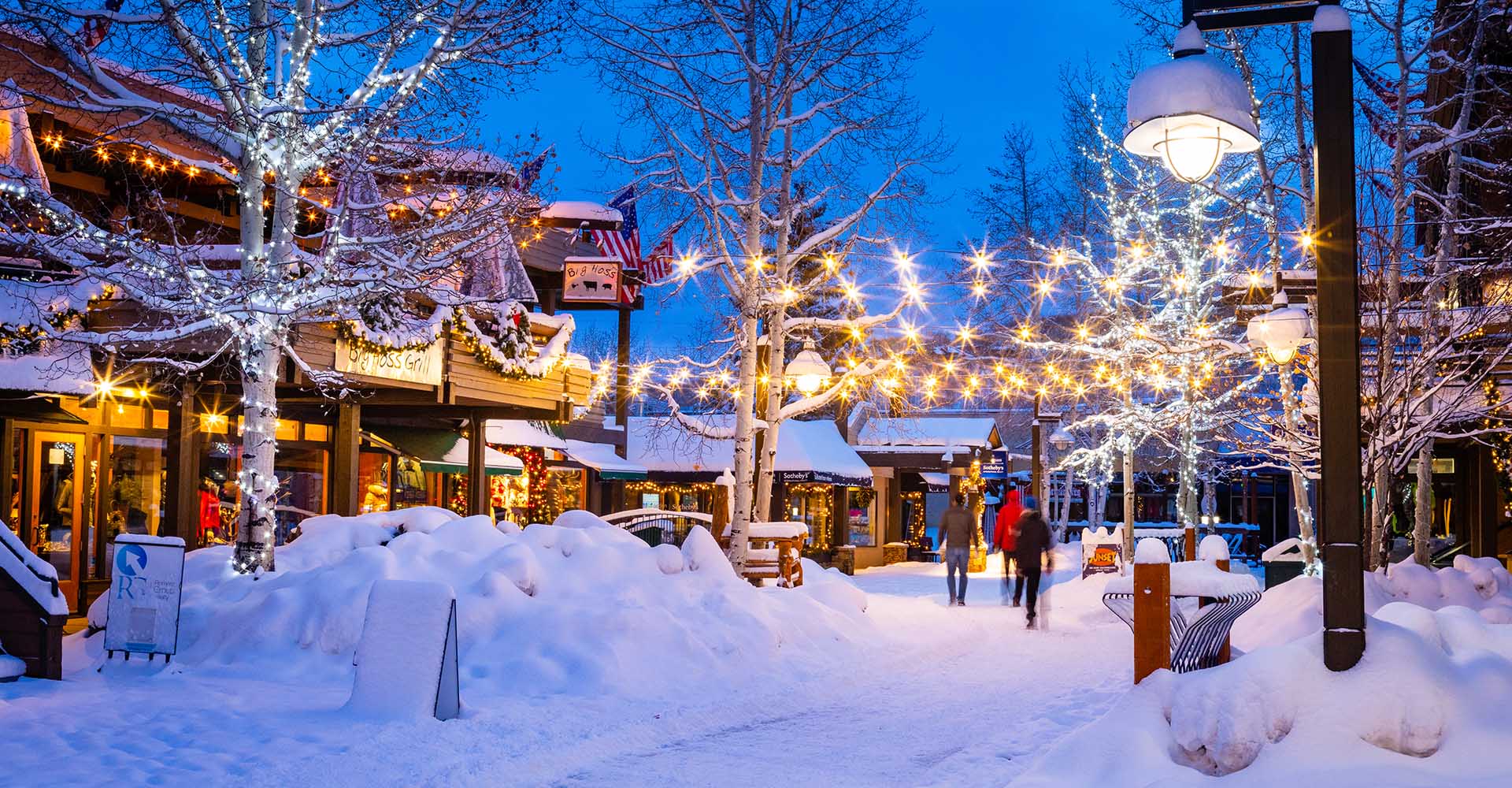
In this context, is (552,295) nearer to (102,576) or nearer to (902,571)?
(902,571)

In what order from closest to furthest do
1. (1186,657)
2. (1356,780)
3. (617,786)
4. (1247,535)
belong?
(1356,780) → (617,786) → (1186,657) → (1247,535)

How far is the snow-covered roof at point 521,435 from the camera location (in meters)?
28.8

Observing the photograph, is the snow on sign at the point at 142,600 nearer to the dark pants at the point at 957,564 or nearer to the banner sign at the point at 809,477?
the dark pants at the point at 957,564

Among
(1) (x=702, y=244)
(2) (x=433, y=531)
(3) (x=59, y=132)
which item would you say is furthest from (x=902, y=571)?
(3) (x=59, y=132)

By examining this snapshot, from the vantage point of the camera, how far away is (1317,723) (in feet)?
17.9

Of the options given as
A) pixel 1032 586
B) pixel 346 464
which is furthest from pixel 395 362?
pixel 1032 586

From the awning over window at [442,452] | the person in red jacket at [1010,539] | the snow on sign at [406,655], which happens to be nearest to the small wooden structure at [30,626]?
the snow on sign at [406,655]

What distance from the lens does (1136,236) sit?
1225 inches

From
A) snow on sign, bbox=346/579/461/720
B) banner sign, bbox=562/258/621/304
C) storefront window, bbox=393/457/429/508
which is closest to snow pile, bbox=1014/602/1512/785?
snow on sign, bbox=346/579/461/720

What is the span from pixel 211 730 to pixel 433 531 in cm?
650

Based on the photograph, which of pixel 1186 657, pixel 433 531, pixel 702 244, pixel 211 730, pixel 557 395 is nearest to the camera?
pixel 1186 657

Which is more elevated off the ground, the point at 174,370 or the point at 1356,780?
the point at 174,370

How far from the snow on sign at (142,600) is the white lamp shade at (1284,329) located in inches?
444

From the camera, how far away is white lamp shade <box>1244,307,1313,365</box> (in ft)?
44.0
